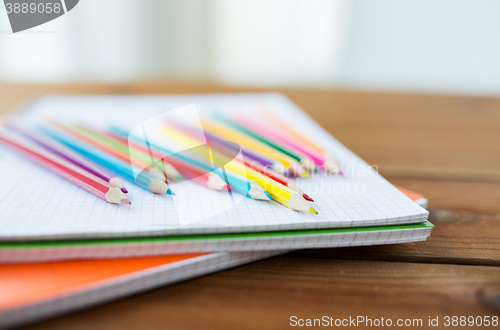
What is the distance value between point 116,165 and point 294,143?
0.62 ft

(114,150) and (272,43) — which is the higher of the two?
(114,150)

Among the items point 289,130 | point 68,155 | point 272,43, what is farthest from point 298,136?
point 272,43

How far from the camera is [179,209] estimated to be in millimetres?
266

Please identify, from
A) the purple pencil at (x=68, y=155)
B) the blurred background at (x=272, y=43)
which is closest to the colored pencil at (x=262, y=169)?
the purple pencil at (x=68, y=155)

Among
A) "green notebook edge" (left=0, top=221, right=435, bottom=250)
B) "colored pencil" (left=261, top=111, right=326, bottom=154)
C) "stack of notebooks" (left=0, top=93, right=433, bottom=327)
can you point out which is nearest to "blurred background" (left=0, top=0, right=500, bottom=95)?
"colored pencil" (left=261, top=111, right=326, bottom=154)

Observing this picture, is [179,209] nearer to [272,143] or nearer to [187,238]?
[187,238]

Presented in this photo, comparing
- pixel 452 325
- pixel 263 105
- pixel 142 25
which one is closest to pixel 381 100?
pixel 263 105

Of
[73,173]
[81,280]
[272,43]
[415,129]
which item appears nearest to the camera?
[81,280]

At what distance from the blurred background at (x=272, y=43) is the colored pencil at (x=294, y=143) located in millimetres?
973

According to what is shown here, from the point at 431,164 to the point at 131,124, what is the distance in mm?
402

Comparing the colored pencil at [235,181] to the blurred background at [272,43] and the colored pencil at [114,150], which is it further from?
the blurred background at [272,43]

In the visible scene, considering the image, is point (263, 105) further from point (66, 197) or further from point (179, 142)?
point (66, 197)

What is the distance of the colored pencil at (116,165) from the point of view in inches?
11.6

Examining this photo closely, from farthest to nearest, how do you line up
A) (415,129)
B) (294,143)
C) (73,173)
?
(415,129), (294,143), (73,173)
